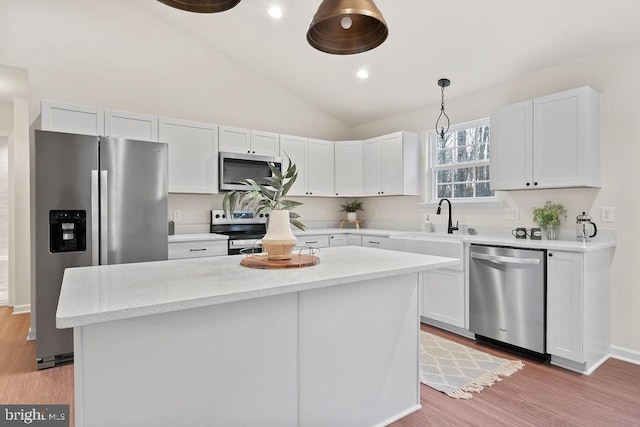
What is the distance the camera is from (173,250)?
3.47 meters

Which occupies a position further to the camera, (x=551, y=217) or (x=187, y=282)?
(x=551, y=217)

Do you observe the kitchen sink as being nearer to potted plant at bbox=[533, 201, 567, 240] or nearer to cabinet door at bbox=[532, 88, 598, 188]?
potted plant at bbox=[533, 201, 567, 240]

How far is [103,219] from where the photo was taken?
300cm

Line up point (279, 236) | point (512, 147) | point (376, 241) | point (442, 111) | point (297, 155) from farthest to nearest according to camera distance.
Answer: point (297, 155)
point (376, 241)
point (442, 111)
point (512, 147)
point (279, 236)

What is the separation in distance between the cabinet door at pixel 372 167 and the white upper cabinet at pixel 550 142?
1553 millimetres

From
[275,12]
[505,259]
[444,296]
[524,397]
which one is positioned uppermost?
[275,12]

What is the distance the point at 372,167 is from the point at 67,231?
338 centimetres

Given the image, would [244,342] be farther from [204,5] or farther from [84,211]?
[84,211]

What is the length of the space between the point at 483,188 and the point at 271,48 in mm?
2786

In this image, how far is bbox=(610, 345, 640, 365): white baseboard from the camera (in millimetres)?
2855

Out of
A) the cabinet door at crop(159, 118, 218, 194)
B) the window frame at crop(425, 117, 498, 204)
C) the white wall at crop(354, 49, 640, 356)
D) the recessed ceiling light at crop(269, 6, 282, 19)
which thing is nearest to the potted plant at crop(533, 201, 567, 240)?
the white wall at crop(354, 49, 640, 356)

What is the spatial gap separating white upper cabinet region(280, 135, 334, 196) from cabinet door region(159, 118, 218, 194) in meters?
0.91

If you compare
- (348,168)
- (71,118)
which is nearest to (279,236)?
(71,118)

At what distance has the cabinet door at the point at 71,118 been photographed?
3.17 m
